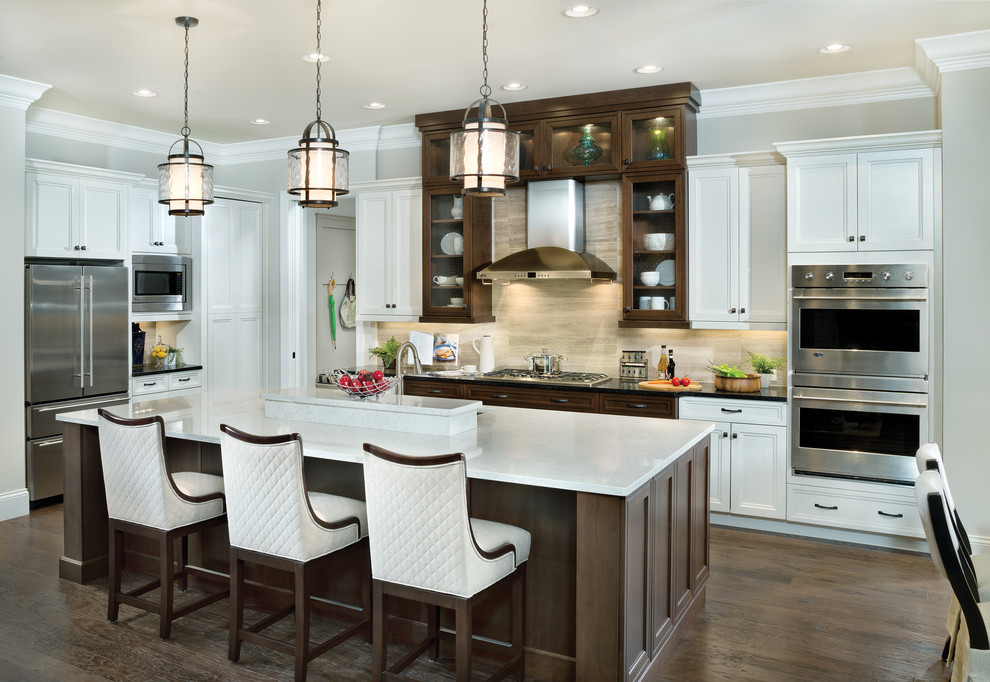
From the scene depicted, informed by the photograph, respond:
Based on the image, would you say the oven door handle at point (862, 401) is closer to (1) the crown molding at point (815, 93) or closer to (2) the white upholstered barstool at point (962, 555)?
(2) the white upholstered barstool at point (962, 555)

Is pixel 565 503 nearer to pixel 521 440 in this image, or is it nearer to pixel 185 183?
pixel 521 440

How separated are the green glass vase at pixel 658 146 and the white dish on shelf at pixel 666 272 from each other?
0.70 meters

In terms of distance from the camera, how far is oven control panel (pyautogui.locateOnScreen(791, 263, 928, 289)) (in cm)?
430

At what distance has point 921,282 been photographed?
14.1 ft

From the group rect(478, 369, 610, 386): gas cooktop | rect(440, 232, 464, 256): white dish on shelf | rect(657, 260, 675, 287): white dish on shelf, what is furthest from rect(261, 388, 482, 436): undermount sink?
rect(440, 232, 464, 256): white dish on shelf

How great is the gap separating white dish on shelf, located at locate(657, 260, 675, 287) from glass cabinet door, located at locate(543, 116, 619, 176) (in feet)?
2.42

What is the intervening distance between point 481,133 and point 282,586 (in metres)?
2.21

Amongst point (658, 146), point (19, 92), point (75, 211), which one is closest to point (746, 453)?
point (658, 146)

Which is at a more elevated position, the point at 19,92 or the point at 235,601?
the point at 19,92

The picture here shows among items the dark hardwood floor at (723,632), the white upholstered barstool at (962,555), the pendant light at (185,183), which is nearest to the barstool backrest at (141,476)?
the dark hardwood floor at (723,632)

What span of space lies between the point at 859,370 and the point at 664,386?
116 centimetres

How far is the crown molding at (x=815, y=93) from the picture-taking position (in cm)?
471

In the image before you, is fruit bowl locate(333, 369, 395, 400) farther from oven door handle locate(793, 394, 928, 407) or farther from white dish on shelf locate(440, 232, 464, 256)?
oven door handle locate(793, 394, 928, 407)

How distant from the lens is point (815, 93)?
4930 mm
